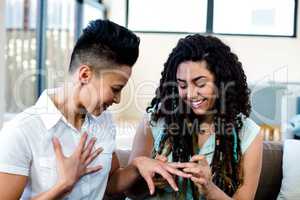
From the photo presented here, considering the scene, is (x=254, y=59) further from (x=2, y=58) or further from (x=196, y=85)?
(x=196, y=85)

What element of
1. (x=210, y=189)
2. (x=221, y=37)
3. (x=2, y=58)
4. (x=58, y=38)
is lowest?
(x=210, y=189)

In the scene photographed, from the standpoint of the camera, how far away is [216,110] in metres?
1.66

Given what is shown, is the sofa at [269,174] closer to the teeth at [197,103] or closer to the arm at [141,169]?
the arm at [141,169]

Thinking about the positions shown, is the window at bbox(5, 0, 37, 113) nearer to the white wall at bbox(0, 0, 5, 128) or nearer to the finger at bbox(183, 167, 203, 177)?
the white wall at bbox(0, 0, 5, 128)

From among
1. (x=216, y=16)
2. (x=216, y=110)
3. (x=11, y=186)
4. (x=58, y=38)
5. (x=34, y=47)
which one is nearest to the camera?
(x=11, y=186)

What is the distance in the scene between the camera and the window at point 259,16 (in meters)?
5.54

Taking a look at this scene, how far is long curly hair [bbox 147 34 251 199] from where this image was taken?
157 centimetres

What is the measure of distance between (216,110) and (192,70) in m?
0.21

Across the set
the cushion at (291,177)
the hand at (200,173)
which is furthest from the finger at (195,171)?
the cushion at (291,177)

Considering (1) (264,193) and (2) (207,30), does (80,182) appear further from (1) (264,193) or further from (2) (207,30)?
(2) (207,30)

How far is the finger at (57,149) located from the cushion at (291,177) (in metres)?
1.29

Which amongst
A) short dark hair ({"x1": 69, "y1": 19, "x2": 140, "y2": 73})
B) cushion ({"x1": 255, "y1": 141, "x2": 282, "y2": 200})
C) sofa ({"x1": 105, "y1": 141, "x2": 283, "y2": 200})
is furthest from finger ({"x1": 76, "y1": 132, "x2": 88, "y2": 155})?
cushion ({"x1": 255, "y1": 141, "x2": 282, "y2": 200})

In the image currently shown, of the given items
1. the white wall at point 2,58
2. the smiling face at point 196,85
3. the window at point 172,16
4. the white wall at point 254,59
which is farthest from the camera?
the window at point 172,16

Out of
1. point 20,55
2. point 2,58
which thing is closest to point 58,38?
point 20,55
